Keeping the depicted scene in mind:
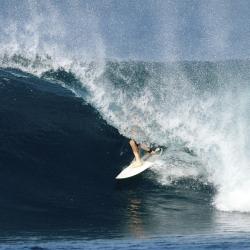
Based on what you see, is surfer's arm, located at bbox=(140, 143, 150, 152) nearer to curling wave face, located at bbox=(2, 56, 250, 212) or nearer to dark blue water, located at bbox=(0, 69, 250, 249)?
curling wave face, located at bbox=(2, 56, 250, 212)

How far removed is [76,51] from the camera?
36719 mm

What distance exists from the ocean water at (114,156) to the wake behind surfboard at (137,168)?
187 mm

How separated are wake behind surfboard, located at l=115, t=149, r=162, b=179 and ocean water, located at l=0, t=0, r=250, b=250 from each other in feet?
0.61

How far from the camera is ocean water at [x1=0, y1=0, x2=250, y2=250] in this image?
15.1 m

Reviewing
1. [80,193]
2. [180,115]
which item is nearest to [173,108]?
[180,115]

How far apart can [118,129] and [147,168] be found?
2.87 meters

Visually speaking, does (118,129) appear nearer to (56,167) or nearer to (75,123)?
(75,123)

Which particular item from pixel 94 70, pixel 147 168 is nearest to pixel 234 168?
pixel 147 168

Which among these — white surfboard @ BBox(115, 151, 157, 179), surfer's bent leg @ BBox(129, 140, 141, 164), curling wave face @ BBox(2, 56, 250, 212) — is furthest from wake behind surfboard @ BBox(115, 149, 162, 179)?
curling wave face @ BBox(2, 56, 250, 212)

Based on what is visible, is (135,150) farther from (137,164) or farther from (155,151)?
(155,151)

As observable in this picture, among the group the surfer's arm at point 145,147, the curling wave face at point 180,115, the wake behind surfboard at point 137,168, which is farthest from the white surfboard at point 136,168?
the curling wave face at point 180,115

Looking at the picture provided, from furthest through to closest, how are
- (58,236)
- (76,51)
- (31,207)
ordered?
(76,51)
(31,207)
(58,236)

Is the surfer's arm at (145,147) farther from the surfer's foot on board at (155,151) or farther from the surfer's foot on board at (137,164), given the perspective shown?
the surfer's foot on board at (137,164)

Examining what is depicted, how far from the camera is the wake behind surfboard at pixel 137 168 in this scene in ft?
62.8
